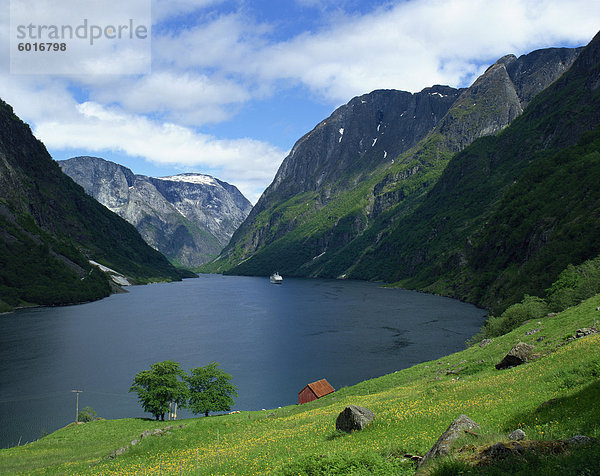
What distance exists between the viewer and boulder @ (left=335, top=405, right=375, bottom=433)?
78.5 ft

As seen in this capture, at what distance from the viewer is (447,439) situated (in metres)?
14.7

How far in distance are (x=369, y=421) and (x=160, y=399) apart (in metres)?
44.8

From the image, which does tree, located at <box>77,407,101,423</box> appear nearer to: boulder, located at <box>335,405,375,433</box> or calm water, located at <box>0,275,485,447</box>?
calm water, located at <box>0,275,485,447</box>

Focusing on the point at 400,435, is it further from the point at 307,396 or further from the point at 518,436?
the point at 307,396

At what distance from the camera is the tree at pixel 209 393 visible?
59.3 metres

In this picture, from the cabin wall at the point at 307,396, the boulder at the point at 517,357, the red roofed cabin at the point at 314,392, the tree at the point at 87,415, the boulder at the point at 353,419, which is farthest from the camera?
the red roofed cabin at the point at 314,392

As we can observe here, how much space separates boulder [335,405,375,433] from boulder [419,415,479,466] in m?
8.94

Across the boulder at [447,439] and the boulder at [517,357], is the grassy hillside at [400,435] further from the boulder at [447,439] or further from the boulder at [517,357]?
the boulder at [517,357]

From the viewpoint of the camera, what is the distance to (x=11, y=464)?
36.5m

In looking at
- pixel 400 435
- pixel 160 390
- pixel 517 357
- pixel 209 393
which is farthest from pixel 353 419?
pixel 160 390

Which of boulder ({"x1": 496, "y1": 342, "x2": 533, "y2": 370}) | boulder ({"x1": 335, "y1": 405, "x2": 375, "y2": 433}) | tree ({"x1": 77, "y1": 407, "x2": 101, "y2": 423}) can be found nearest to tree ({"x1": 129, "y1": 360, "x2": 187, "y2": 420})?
tree ({"x1": 77, "y1": 407, "x2": 101, "y2": 423})

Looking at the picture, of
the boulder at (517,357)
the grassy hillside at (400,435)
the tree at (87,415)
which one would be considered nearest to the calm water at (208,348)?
the tree at (87,415)

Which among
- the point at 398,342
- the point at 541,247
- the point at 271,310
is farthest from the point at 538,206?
the point at 271,310

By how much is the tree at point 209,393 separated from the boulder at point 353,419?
39.3m
